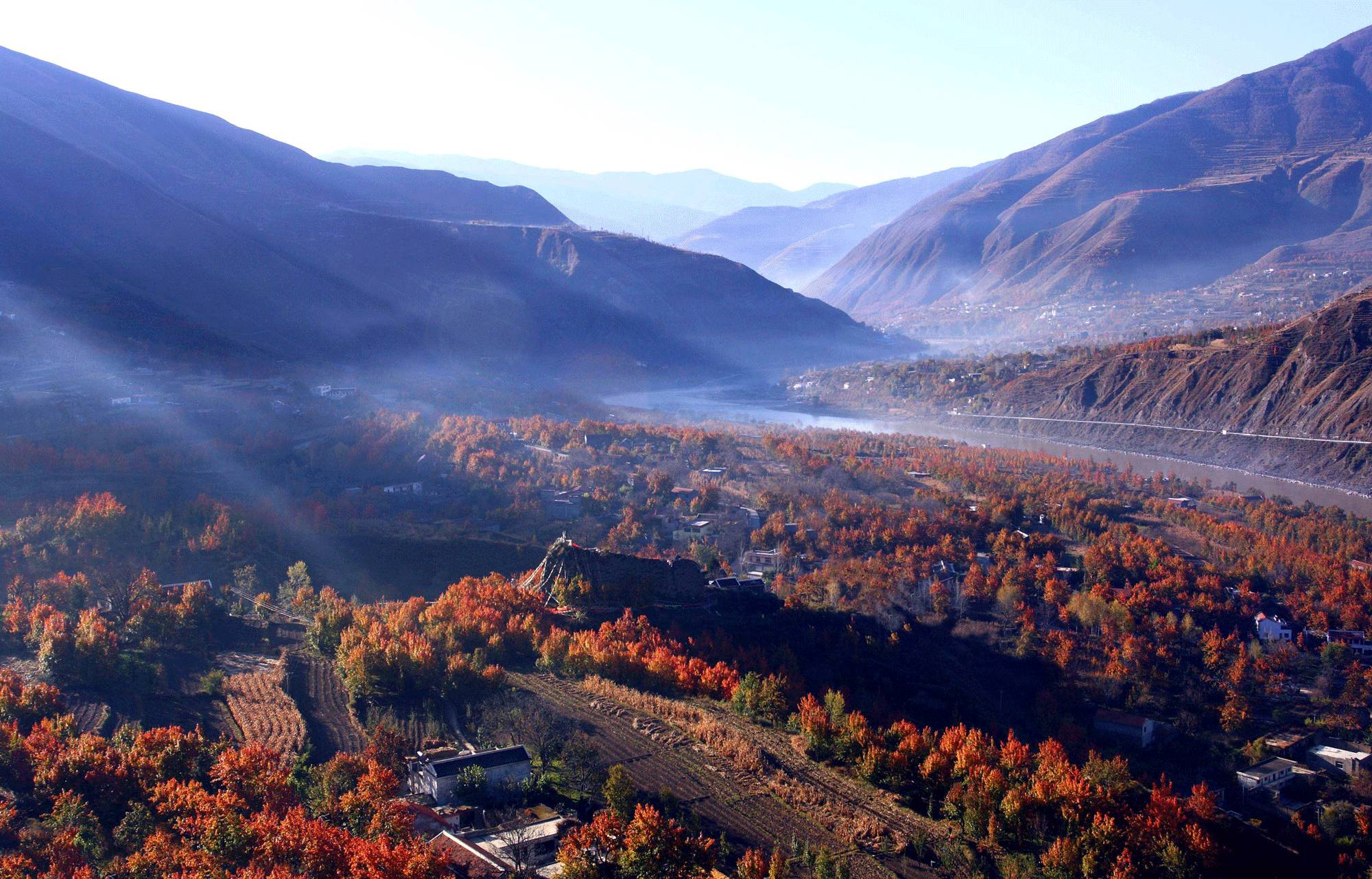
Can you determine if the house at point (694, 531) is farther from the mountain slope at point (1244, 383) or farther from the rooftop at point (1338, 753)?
the mountain slope at point (1244, 383)

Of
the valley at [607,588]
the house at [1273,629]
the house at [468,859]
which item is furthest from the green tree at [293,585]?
the house at [1273,629]

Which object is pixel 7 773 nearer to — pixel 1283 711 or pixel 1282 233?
A: pixel 1283 711

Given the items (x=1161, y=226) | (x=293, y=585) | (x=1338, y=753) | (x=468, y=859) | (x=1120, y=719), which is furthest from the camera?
(x=1161, y=226)

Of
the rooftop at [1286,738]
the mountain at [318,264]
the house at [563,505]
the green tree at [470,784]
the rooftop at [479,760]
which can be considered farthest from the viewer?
the mountain at [318,264]

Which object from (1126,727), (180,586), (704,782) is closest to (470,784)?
(704,782)

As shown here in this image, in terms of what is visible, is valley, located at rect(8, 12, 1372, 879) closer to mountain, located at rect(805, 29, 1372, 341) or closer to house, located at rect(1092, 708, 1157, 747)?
house, located at rect(1092, 708, 1157, 747)

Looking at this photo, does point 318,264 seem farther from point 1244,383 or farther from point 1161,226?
point 1161,226

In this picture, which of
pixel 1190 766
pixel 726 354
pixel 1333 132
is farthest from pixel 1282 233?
pixel 1190 766

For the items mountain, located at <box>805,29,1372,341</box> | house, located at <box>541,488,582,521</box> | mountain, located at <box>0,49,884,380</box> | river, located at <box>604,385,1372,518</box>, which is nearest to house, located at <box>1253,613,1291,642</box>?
river, located at <box>604,385,1372,518</box>
